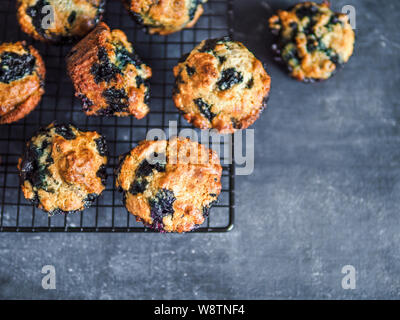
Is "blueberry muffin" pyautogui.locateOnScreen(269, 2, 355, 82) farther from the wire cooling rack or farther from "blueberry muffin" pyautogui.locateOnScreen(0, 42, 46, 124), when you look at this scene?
"blueberry muffin" pyautogui.locateOnScreen(0, 42, 46, 124)

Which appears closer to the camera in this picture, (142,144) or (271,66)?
Result: (142,144)

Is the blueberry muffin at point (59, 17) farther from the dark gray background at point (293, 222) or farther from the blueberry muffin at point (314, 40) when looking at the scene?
the blueberry muffin at point (314, 40)

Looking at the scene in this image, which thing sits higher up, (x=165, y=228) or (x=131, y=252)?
(x=165, y=228)

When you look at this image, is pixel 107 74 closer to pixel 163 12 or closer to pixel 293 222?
pixel 163 12

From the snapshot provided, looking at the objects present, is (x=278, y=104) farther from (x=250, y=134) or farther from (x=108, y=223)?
(x=108, y=223)

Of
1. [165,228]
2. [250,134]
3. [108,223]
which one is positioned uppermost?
[250,134]

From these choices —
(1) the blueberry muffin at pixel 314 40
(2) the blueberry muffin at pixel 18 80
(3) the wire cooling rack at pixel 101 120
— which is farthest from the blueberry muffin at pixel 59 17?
(1) the blueberry muffin at pixel 314 40
